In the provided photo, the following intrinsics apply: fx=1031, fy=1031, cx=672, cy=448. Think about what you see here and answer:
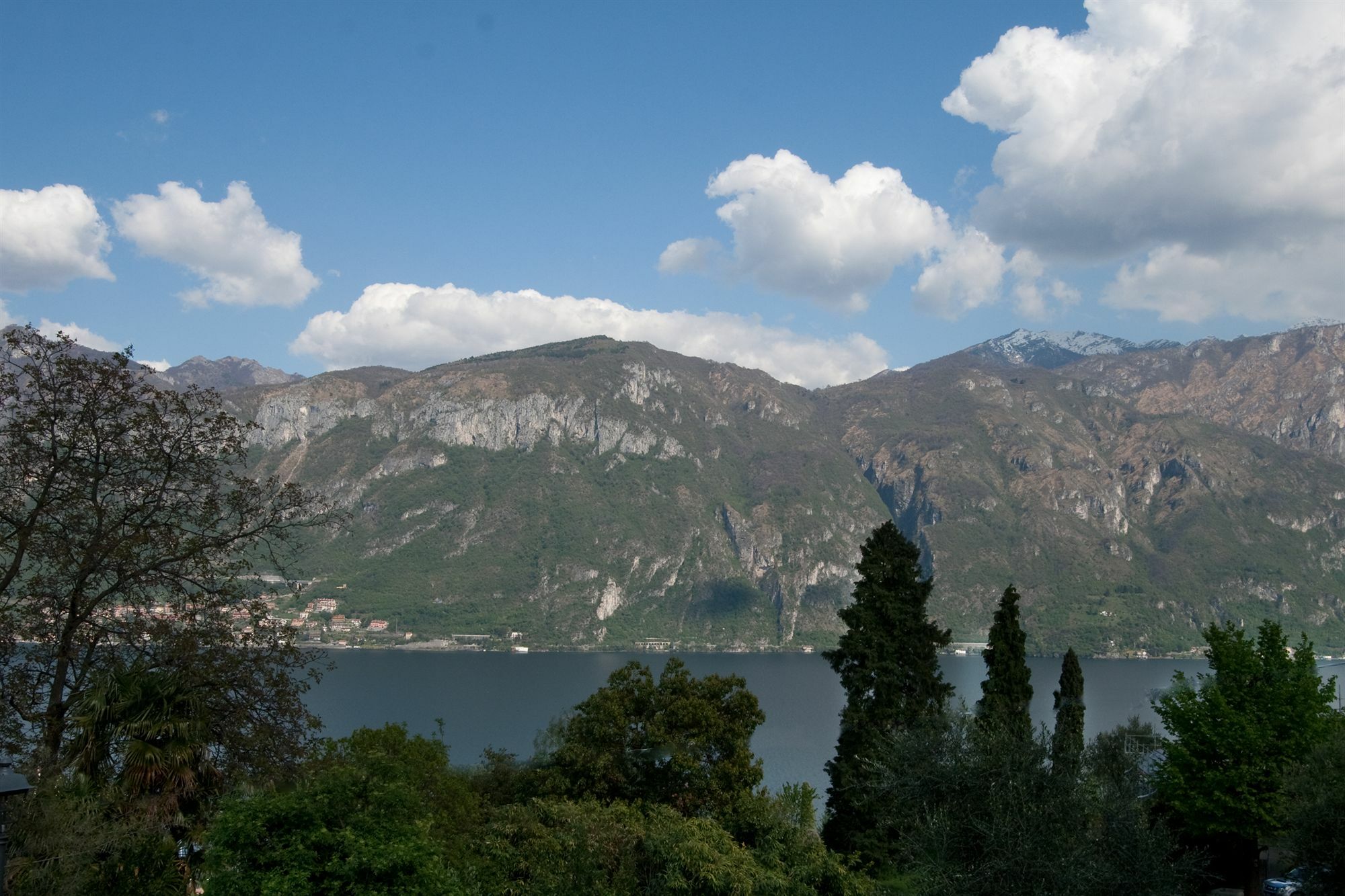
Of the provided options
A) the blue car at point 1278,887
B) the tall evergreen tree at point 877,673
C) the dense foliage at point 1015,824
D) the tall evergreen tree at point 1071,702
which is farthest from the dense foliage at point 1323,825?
the tall evergreen tree at point 1071,702

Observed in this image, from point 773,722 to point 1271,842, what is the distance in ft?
331

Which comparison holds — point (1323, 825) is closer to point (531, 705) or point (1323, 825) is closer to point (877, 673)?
point (877, 673)

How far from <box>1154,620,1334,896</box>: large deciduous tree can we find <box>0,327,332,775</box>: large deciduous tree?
2554 cm

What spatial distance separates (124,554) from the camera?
653 inches

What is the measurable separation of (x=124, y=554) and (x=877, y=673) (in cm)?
2259

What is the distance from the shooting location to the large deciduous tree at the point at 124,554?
16.7 metres

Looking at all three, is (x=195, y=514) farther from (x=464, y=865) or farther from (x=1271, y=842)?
(x=1271, y=842)

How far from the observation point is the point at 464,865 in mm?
20688

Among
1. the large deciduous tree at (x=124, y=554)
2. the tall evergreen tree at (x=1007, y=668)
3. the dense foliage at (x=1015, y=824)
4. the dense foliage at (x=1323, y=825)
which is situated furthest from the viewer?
the tall evergreen tree at (x=1007, y=668)

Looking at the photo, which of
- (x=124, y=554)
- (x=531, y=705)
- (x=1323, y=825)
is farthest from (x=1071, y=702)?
(x=531, y=705)

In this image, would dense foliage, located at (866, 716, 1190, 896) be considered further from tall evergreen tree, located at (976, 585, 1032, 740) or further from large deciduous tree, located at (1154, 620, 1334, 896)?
tall evergreen tree, located at (976, 585, 1032, 740)

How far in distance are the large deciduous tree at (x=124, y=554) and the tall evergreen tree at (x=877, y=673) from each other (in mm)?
18164

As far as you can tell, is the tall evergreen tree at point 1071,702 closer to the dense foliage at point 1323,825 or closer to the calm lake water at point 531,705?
the dense foliage at point 1323,825

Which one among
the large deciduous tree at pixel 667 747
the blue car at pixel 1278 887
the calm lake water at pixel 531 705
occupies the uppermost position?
the large deciduous tree at pixel 667 747
